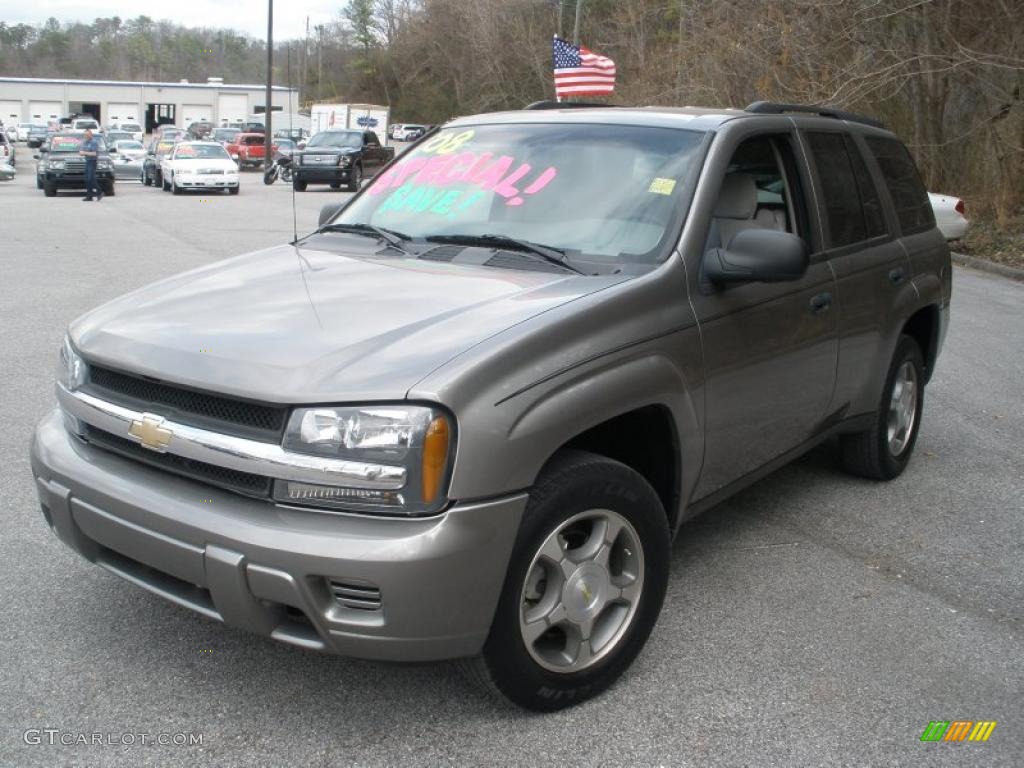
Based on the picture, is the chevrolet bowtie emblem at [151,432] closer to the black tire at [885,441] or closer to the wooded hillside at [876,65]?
the black tire at [885,441]

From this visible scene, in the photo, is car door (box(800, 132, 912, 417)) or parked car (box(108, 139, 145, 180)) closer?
car door (box(800, 132, 912, 417))

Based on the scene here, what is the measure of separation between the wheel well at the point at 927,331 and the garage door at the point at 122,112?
98.8 m

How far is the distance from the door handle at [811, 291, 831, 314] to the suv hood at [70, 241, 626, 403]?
3.78 feet

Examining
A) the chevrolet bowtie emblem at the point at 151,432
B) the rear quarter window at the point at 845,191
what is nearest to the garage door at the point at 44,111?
the rear quarter window at the point at 845,191

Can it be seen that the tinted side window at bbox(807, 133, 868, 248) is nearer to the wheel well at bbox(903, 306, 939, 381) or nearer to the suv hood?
the wheel well at bbox(903, 306, 939, 381)

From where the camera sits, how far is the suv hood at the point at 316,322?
2.84 m

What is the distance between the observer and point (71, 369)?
3424 millimetres

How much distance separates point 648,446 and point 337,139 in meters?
32.1

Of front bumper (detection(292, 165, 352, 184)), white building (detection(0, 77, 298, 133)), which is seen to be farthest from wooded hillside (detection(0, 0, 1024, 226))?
white building (detection(0, 77, 298, 133))

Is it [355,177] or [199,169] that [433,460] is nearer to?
[199,169]

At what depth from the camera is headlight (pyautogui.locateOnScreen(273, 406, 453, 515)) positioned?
271 cm

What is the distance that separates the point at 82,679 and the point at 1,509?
1687 millimetres

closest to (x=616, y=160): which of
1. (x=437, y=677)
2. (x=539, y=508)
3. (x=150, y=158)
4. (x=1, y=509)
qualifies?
(x=539, y=508)

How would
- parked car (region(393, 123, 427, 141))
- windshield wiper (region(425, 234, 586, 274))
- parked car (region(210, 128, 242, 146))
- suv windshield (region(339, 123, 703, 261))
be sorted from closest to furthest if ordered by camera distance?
windshield wiper (region(425, 234, 586, 274))
suv windshield (region(339, 123, 703, 261))
parked car (region(210, 128, 242, 146))
parked car (region(393, 123, 427, 141))
